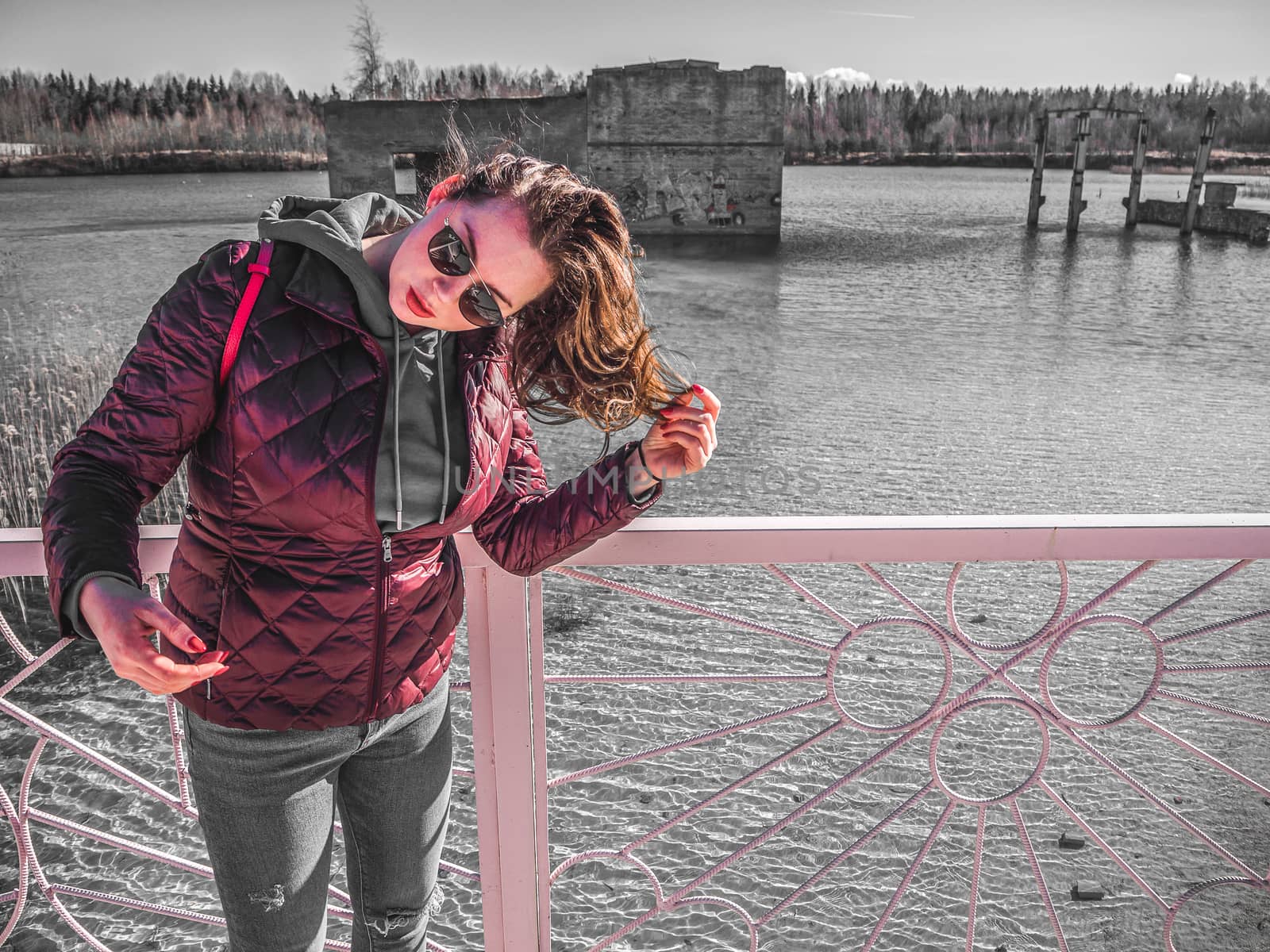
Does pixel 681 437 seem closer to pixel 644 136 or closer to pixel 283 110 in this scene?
pixel 644 136

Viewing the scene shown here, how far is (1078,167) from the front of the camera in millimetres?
23531

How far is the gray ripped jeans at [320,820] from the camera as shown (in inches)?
43.4

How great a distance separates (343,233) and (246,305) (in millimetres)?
149

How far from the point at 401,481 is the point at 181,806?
37.6 inches

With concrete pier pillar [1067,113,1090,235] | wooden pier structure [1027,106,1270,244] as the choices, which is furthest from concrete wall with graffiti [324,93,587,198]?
Result: wooden pier structure [1027,106,1270,244]

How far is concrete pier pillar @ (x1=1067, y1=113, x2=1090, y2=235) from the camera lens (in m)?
21.8

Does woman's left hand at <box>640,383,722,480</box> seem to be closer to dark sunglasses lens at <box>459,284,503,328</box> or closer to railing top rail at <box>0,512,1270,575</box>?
railing top rail at <box>0,512,1270,575</box>

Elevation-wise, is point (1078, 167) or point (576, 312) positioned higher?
point (1078, 167)

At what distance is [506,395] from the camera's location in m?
1.27

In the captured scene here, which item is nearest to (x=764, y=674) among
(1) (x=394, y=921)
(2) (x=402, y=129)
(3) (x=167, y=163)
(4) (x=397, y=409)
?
(1) (x=394, y=921)

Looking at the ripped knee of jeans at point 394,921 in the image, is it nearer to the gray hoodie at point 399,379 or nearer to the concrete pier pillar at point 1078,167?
the gray hoodie at point 399,379

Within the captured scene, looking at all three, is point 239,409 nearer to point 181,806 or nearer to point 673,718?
point 181,806

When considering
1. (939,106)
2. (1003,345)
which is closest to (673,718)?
(1003,345)

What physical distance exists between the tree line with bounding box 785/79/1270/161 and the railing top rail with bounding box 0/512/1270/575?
99.8 feet
